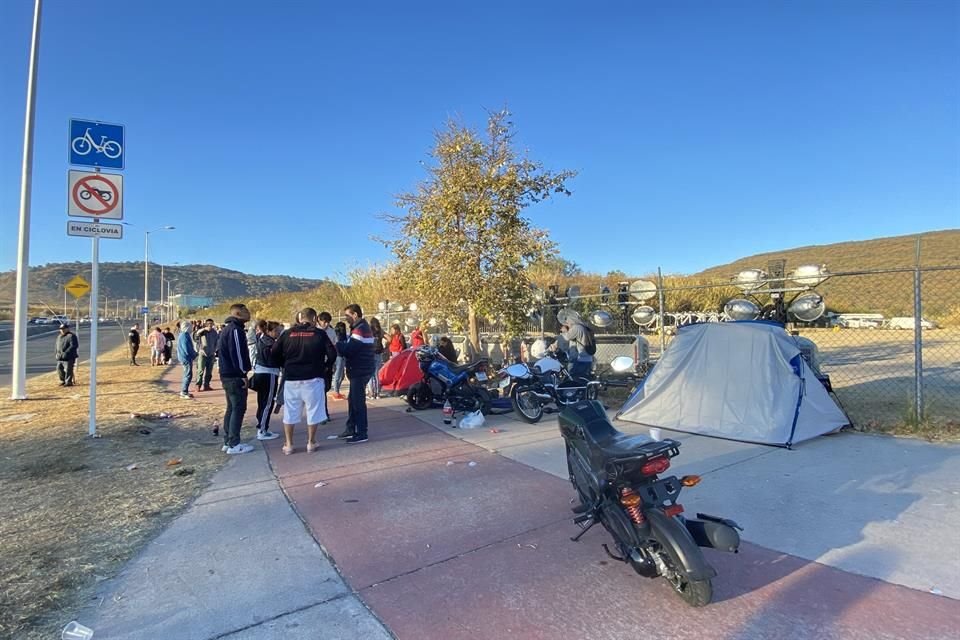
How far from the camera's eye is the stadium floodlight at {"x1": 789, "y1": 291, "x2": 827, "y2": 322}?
9.47 meters

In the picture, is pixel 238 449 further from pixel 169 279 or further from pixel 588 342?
pixel 169 279

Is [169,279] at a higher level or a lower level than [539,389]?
higher

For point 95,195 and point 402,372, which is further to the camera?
point 402,372

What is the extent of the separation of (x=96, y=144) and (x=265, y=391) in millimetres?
4268

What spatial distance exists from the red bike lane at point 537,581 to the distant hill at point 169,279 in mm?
109630

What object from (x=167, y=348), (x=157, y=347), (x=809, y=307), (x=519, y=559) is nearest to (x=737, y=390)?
(x=809, y=307)

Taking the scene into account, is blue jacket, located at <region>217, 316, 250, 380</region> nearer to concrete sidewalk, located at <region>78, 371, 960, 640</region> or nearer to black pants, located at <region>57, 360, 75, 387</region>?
concrete sidewalk, located at <region>78, 371, 960, 640</region>

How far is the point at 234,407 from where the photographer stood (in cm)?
698

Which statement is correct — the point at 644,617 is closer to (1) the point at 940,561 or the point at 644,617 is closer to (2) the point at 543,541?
(2) the point at 543,541

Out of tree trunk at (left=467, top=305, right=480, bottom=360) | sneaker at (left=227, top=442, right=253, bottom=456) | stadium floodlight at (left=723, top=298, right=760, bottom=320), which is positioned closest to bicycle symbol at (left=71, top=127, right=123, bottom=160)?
sneaker at (left=227, top=442, right=253, bottom=456)

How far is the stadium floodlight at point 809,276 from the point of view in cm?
931

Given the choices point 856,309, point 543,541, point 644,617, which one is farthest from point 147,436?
point 856,309

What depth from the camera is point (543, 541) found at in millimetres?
4008

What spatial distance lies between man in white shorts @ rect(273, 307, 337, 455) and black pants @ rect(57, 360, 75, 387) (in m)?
10.9
